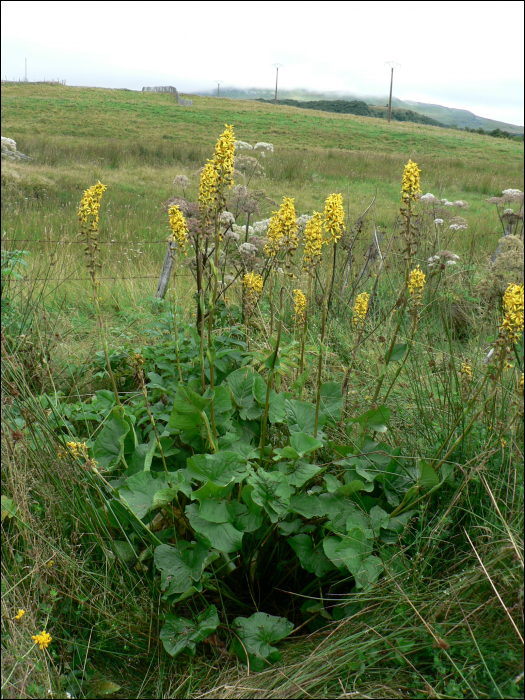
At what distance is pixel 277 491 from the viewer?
166 centimetres

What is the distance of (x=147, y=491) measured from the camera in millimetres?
1764

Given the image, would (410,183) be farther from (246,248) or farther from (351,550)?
(246,248)

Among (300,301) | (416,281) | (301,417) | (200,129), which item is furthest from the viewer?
(200,129)

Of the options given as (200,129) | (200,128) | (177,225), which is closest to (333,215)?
(177,225)

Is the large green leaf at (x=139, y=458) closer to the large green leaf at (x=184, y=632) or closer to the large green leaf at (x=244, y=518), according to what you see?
the large green leaf at (x=244, y=518)

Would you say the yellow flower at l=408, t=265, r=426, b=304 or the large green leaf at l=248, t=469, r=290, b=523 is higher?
the yellow flower at l=408, t=265, r=426, b=304

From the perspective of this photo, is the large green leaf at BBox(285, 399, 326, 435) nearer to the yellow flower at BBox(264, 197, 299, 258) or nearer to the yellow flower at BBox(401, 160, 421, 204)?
the yellow flower at BBox(264, 197, 299, 258)

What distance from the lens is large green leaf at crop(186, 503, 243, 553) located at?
5.31 feet

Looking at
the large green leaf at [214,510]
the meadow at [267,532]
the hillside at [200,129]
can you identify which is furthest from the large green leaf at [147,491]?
the hillside at [200,129]

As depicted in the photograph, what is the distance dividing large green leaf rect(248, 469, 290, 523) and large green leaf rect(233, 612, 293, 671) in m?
0.39

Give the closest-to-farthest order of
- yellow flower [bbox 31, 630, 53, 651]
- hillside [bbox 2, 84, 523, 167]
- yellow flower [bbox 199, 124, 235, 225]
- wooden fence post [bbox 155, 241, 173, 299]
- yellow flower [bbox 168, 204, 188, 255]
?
yellow flower [bbox 31, 630, 53, 651] → yellow flower [bbox 199, 124, 235, 225] → yellow flower [bbox 168, 204, 188, 255] → wooden fence post [bbox 155, 241, 173, 299] → hillside [bbox 2, 84, 523, 167]

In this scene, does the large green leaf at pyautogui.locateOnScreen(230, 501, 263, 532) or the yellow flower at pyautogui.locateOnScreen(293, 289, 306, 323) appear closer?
the large green leaf at pyautogui.locateOnScreen(230, 501, 263, 532)

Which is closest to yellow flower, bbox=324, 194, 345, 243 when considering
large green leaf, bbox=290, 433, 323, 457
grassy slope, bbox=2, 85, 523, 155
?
large green leaf, bbox=290, 433, 323, 457

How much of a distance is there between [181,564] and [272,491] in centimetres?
41
